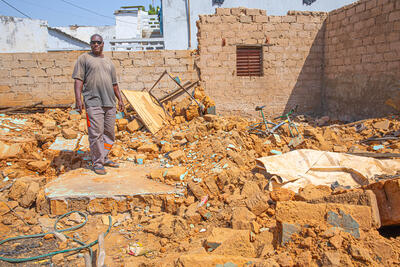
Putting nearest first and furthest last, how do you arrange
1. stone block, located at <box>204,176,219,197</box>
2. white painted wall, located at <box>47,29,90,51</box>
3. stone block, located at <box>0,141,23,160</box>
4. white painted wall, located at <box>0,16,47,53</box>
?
stone block, located at <box>204,176,219,197</box>
stone block, located at <box>0,141,23,160</box>
white painted wall, located at <box>0,16,47,53</box>
white painted wall, located at <box>47,29,90,51</box>

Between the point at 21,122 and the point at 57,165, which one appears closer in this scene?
the point at 57,165

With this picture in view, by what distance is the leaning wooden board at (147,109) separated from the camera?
6.00m

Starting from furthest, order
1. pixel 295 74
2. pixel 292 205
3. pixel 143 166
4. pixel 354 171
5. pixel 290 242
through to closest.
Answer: pixel 295 74
pixel 143 166
pixel 354 171
pixel 292 205
pixel 290 242

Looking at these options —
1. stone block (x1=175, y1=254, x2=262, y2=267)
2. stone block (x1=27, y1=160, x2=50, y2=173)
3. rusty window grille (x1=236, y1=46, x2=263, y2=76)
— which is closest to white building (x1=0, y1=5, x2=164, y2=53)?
rusty window grille (x1=236, y1=46, x2=263, y2=76)

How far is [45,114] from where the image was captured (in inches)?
264

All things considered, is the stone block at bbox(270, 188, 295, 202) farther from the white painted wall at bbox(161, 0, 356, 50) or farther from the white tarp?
the white painted wall at bbox(161, 0, 356, 50)

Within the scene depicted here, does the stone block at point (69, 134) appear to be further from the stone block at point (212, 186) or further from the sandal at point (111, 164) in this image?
the stone block at point (212, 186)

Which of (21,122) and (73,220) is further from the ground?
(21,122)

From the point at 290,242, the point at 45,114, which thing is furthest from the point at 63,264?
the point at 45,114

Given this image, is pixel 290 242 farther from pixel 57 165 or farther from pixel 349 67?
pixel 349 67

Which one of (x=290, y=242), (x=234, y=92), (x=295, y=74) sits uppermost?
(x=295, y=74)

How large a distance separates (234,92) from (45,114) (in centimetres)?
509

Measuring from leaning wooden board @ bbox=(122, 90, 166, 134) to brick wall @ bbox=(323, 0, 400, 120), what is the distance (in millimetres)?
5195

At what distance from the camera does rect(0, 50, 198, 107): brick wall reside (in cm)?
690
